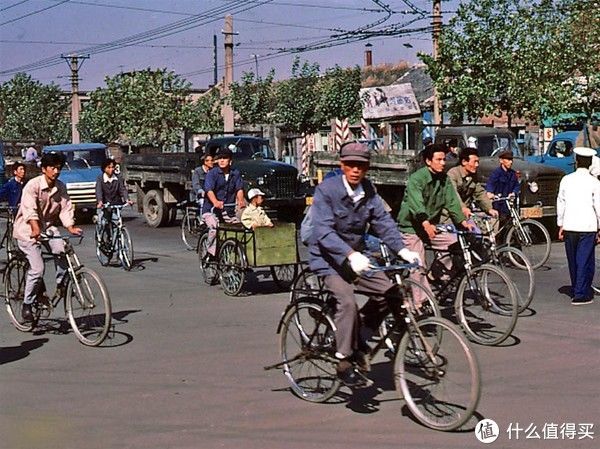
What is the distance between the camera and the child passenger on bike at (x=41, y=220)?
364 inches

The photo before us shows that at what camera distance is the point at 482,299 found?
859 centimetres

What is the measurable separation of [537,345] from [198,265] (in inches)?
317

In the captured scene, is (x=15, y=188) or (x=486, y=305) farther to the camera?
(x=15, y=188)

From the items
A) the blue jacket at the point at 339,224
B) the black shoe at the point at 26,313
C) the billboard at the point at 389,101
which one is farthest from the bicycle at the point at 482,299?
the billboard at the point at 389,101

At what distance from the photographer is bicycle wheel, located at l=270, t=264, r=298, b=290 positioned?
41.8ft

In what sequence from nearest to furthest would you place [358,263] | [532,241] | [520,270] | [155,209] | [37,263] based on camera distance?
[358,263], [37,263], [520,270], [532,241], [155,209]

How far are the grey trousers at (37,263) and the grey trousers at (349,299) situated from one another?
145 inches

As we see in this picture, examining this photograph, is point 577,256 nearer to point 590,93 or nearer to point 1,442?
point 1,442

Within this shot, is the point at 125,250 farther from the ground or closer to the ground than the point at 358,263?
closer to the ground

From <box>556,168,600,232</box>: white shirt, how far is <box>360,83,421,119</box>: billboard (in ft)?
100

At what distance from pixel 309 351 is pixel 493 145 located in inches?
521

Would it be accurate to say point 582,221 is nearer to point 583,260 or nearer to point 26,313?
point 583,260

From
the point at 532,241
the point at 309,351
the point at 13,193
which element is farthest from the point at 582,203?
the point at 13,193

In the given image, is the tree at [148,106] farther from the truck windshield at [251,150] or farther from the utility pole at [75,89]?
the truck windshield at [251,150]
